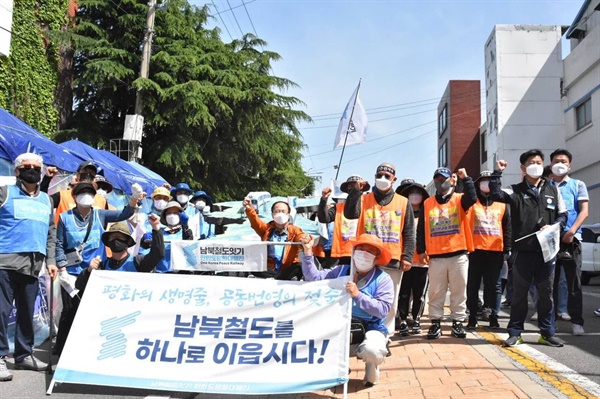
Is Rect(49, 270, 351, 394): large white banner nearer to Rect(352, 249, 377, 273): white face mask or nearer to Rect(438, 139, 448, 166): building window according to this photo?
Rect(352, 249, 377, 273): white face mask

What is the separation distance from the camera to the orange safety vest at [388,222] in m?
6.43

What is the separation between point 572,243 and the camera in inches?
290

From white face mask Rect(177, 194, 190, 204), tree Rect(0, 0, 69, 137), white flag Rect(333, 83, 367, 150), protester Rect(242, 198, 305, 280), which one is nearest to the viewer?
protester Rect(242, 198, 305, 280)

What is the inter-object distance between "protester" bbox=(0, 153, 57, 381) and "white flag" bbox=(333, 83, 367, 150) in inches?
254

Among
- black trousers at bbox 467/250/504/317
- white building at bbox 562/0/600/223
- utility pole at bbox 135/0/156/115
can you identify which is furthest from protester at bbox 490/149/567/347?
white building at bbox 562/0/600/223

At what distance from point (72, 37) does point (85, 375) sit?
17.2 meters

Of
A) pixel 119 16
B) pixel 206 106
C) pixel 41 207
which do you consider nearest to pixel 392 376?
pixel 41 207

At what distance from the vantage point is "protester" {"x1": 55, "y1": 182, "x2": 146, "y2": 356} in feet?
20.1

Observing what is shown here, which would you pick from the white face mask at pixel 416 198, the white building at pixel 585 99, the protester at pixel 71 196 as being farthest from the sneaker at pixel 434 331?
the white building at pixel 585 99

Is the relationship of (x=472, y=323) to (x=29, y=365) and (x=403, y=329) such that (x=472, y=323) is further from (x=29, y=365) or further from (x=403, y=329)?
(x=29, y=365)

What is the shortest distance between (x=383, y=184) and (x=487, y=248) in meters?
1.96

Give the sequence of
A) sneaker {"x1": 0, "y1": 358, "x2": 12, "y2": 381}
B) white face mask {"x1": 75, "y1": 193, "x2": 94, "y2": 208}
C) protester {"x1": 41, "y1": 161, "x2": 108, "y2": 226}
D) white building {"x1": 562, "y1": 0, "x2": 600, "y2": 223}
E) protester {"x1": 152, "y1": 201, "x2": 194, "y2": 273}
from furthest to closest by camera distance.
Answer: white building {"x1": 562, "y1": 0, "x2": 600, "y2": 223}
protester {"x1": 152, "y1": 201, "x2": 194, "y2": 273}
protester {"x1": 41, "y1": 161, "x2": 108, "y2": 226}
white face mask {"x1": 75, "y1": 193, "x2": 94, "y2": 208}
sneaker {"x1": 0, "y1": 358, "x2": 12, "y2": 381}

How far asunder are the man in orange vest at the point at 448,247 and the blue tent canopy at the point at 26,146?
20.7ft

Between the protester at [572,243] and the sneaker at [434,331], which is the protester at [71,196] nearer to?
the sneaker at [434,331]
